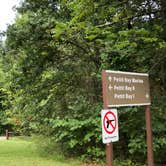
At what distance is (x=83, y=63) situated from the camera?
14227 mm

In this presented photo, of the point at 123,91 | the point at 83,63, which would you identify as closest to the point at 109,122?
the point at 123,91

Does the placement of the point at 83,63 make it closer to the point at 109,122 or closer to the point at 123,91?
the point at 123,91

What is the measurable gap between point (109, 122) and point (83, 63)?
8.31 metres

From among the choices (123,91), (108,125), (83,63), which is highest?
(83,63)

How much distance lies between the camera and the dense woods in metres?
10.1

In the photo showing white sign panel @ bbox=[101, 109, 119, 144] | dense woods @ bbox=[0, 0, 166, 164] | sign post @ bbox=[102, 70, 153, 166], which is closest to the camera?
white sign panel @ bbox=[101, 109, 119, 144]

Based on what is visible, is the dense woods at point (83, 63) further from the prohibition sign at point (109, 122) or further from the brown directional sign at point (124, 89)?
the prohibition sign at point (109, 122)

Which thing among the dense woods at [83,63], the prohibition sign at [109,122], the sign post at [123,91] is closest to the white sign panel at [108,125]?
the prohibition sign at [109,122]

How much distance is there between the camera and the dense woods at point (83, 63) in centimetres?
1009

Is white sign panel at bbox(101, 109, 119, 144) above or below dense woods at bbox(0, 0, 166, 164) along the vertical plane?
below

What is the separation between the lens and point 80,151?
14.6 m

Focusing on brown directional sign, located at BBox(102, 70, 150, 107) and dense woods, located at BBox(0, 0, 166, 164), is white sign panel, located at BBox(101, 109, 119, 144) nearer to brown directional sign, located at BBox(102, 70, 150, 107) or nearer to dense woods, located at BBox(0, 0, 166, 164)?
brown directional sign, located at BBox(102, 70, 150, 107)

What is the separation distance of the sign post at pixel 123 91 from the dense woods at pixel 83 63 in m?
1.91

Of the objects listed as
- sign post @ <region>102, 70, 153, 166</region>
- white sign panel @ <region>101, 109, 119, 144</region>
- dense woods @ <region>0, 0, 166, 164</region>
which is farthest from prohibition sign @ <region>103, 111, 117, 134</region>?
dense woods @ <region>0, 0, 166, 164</region>
